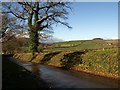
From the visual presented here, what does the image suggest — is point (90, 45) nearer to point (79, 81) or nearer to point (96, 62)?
point (96, 62)

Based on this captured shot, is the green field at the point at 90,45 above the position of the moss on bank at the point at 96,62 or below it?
above

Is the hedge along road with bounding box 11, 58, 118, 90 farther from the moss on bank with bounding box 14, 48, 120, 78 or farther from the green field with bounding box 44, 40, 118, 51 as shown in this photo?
the green field with bounding box 44, 40, 118, 51

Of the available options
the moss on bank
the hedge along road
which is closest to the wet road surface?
the hedge along road

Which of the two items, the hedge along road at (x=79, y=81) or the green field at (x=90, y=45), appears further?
the green field at (x=90, y=45)

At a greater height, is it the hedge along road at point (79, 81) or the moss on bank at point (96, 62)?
the moss on bank at point (96, 62)

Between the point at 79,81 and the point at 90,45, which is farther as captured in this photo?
the point at 90,45

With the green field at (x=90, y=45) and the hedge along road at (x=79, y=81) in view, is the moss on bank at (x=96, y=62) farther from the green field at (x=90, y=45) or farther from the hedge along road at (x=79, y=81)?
the green field at (x=90, y=45)

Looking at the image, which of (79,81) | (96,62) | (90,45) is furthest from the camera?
(90,45)

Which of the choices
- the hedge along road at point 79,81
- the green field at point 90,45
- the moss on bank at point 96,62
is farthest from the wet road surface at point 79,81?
the green field at point 90,45

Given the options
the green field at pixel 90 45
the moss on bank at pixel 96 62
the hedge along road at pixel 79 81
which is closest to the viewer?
the hedge along road at pixel 79 81

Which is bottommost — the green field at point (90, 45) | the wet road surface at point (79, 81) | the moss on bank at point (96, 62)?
the wet road surface at point (79, 81)

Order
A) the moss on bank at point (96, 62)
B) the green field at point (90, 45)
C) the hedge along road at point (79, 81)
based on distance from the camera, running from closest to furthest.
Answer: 1. the hedge along road at point (79, 81)
2. the moss on bank at point (96, 62)
3. the green field at point (90, 45)

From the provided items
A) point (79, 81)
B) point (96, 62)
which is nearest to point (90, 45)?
point (96, 62)

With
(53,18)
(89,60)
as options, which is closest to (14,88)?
(89,60)
